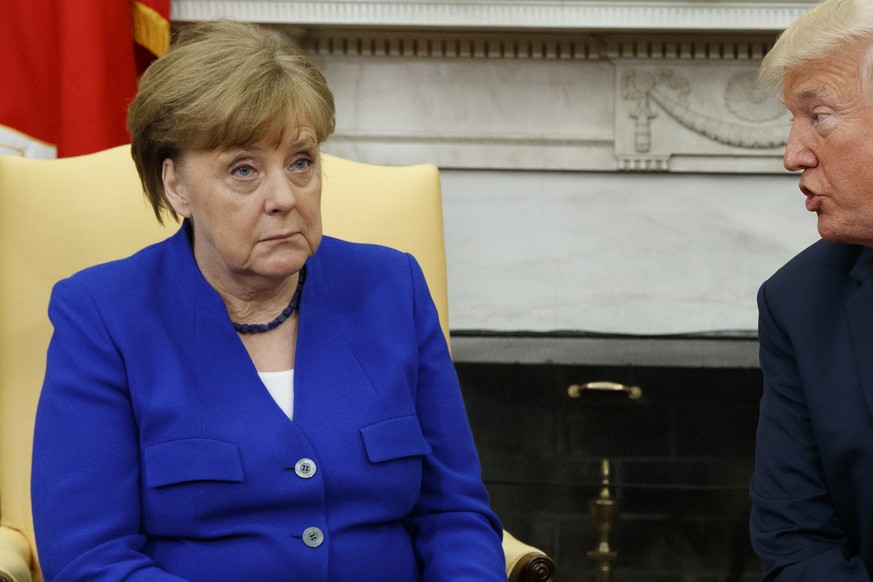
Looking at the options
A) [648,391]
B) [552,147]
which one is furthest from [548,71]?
[648,391]

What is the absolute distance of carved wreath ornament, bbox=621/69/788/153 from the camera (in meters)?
3.21

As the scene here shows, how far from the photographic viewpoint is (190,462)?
1457mm

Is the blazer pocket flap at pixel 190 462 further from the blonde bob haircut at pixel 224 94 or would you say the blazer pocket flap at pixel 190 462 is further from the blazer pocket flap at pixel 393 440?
the blonde bob haircut at pixel 224 94

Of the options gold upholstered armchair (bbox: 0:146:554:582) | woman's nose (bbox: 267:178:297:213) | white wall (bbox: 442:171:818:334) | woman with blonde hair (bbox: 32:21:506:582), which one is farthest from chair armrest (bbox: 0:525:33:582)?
white wall (bbox: 442:171:818:334)

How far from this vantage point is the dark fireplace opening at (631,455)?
9.46 ft

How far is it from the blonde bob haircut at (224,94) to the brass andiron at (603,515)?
5.49 ft

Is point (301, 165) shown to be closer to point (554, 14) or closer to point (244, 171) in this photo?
point (244, 171)

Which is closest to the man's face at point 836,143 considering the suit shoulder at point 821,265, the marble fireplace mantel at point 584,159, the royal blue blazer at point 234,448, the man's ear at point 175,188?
the suit shoulder at point 821,265

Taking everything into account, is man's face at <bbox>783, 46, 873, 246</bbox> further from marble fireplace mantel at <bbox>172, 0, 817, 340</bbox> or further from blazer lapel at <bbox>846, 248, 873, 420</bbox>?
marble fireplace mantel at <bbox>172, 0, 817, 340</bbox>

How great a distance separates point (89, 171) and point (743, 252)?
2.00 m

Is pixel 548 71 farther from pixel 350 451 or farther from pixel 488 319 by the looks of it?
pixel 350 451

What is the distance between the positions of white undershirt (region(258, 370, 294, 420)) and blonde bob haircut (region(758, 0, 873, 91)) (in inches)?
31.0

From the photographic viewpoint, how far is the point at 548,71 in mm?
3236

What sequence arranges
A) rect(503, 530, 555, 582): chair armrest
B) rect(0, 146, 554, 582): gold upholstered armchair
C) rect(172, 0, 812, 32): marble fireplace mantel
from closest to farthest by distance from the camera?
rect(503, 530, 555, 582): chair armrest < rect(0, 146, 554, 582): gold upholstered armchair < rect(172, 0, 812, 32): marble fireplace mantel
